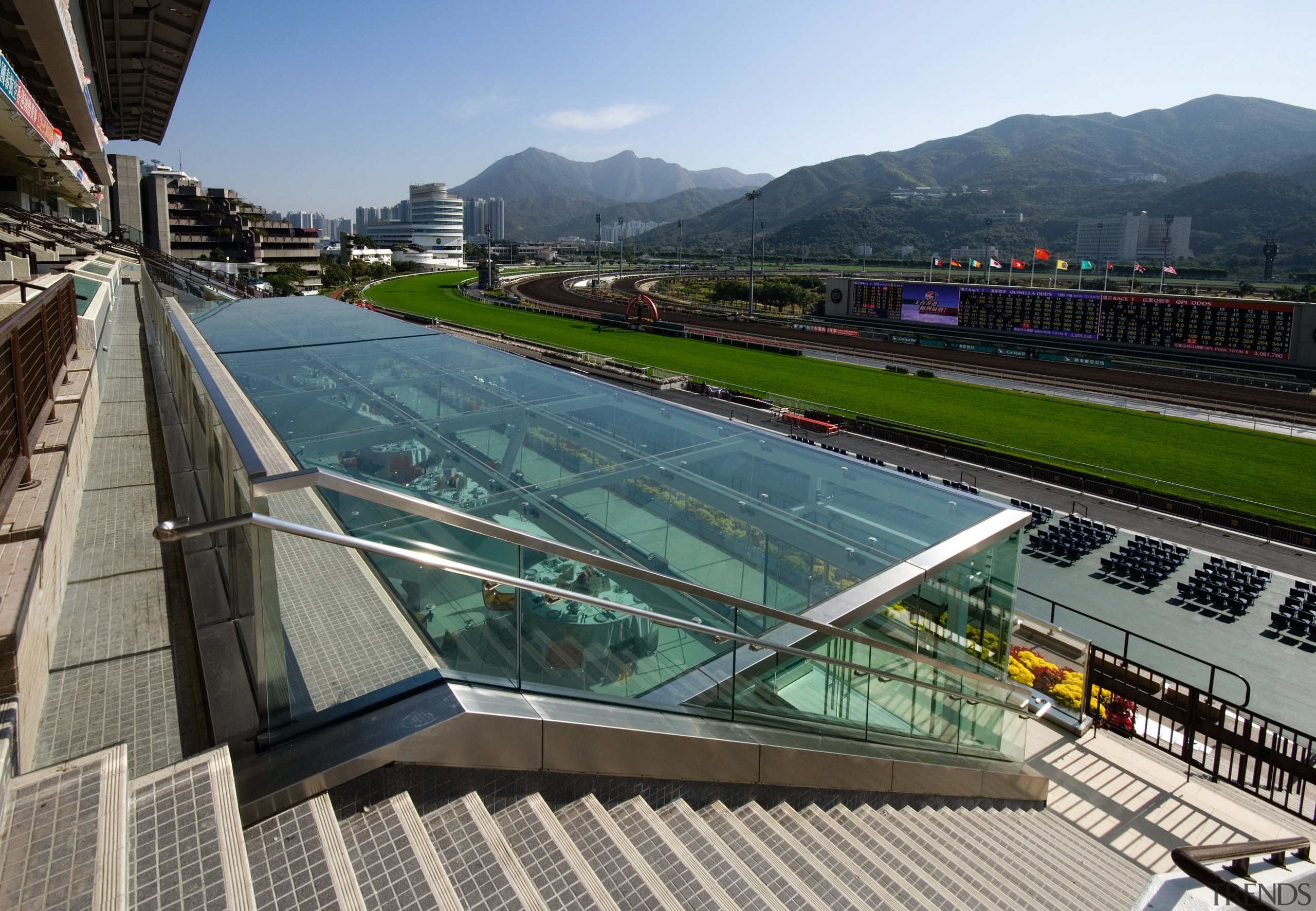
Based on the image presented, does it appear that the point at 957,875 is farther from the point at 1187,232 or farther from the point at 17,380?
the point at 1187,232

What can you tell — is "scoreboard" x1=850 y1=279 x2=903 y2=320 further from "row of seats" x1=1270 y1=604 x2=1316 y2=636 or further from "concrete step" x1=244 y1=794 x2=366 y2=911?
"concrete step" x1=244 y1=794 x2=366 y2=911

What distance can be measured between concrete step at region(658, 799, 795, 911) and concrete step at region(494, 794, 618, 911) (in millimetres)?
505

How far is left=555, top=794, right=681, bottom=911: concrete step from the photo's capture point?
7.58 ft

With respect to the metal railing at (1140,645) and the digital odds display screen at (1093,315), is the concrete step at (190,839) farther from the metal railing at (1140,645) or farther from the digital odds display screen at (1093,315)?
the digital odds display screen at (1093,315)

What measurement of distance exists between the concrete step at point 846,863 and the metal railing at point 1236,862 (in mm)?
1094

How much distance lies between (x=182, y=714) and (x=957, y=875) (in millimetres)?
3536

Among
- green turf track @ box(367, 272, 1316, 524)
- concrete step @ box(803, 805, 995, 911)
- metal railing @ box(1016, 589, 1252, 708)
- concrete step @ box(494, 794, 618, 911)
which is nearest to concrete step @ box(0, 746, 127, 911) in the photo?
concrete step @ box(494, 794, 618, 911)

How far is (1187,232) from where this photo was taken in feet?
416

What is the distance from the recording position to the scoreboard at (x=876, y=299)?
53.9m

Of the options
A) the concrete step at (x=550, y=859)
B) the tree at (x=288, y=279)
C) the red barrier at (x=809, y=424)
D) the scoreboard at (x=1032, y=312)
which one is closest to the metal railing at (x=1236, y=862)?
the concrete step at (x=550, y=859)

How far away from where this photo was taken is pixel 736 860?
280 centimetres

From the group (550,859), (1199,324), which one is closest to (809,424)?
(1199,324)

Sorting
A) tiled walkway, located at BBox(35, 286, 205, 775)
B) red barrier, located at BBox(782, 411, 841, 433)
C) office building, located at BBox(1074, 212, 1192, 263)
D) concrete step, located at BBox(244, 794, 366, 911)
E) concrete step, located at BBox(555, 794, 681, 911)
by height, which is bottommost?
red barrier, located at BBox(782, 411, 841, 433)

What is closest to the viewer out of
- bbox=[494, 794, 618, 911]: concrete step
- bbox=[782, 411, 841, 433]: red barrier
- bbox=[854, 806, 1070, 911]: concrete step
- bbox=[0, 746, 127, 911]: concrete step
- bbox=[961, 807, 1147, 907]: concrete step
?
bbox=[0, 746, 127, 911]: concrete step
